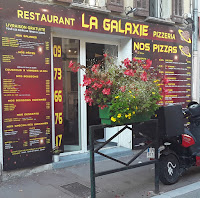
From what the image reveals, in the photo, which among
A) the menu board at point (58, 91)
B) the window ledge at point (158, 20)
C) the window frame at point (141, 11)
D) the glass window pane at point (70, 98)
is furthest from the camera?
the window ledge at point (158, 20)

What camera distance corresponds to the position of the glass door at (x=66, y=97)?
20.1ft

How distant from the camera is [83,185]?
16.1 ft

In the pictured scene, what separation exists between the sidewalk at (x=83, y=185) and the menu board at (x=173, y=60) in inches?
105

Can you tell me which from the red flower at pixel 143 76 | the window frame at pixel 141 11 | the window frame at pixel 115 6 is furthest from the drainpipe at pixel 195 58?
the red flower at pixel 143 76

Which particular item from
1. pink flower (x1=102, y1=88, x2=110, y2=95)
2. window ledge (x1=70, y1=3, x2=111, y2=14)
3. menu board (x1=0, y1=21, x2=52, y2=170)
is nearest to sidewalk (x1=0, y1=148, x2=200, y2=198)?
menu board (x1=0, y1=21, x2=52, y2=170)

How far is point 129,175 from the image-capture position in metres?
5.47

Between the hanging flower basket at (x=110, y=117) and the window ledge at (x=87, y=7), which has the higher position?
the window ledge at (x=87, y=7)

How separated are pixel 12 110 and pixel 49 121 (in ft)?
2.71

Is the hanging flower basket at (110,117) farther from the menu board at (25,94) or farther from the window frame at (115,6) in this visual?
the window frame at (115,6)

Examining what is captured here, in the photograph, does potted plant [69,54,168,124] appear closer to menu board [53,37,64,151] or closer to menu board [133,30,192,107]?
menu board [53,37,64,151]

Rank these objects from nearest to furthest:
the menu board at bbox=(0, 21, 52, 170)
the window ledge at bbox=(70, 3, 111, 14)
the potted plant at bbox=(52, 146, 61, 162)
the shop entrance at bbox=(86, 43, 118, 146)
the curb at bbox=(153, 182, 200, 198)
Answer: the curb at bbox=(153, 182, 200, 198) < the menu board at bbox=(0, 21, 52, 170) < the potted plant at bbox=(52, 146, 61, 162) < the window ledge at bbox=(70, 3, 111, 14) < the shop entrance at bbox=(86, 43, 118, 146)

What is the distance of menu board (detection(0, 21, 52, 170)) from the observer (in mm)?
5105

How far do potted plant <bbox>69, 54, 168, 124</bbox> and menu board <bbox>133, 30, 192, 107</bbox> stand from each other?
3.40 m

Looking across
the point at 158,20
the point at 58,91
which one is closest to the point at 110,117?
the point at 58,91
